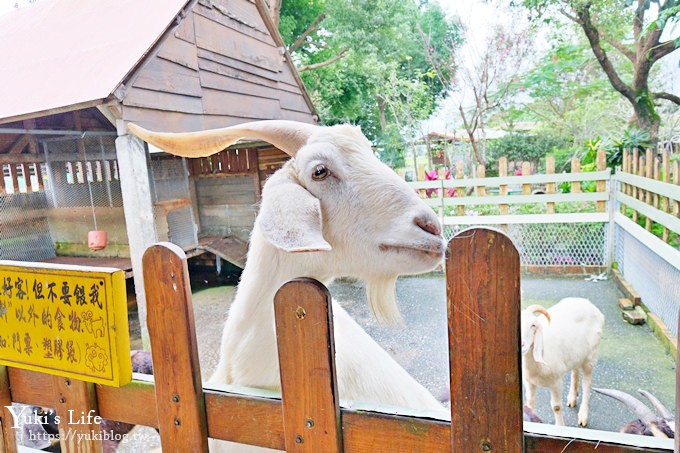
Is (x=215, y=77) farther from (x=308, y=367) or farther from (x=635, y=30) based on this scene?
(x=635, y=30)

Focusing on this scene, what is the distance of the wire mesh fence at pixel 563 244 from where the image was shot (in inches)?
A: 263

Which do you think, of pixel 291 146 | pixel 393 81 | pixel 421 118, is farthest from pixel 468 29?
pixel 291 146

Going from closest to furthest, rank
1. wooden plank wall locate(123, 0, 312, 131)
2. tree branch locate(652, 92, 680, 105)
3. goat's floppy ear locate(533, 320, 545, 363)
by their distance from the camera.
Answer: goat's floppy ear locate(533, 320, 545, 363)
wooden plank wall locate(123, 0, 312, 131)
tree branch locate(652, 92, 680, 105)

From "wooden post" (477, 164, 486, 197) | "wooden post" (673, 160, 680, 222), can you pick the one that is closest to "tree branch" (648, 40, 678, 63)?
"wooden post" (477, 164, 486, 197)

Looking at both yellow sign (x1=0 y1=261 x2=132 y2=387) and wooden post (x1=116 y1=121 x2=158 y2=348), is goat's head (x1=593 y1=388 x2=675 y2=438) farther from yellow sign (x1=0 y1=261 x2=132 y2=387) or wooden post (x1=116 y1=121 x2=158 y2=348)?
wooden post (x1=116 y1=121 x2=158 y2=348)

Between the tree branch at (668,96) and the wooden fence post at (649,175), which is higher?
the tree branch at (668,96)

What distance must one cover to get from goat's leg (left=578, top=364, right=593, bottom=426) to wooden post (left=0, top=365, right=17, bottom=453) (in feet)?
11.8

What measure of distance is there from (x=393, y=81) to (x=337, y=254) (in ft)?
36.1

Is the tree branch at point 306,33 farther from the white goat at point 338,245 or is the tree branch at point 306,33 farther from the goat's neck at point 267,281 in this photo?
the goat's neck at point 267,281

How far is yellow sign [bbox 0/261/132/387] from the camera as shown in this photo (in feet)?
3.18

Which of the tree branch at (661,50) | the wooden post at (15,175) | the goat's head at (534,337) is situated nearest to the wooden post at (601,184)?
the tree branch at (661,50)

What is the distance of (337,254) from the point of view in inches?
48.1

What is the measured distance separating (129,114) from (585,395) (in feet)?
14.7

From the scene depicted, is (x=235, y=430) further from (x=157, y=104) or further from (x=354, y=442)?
(x=157, y=104)
